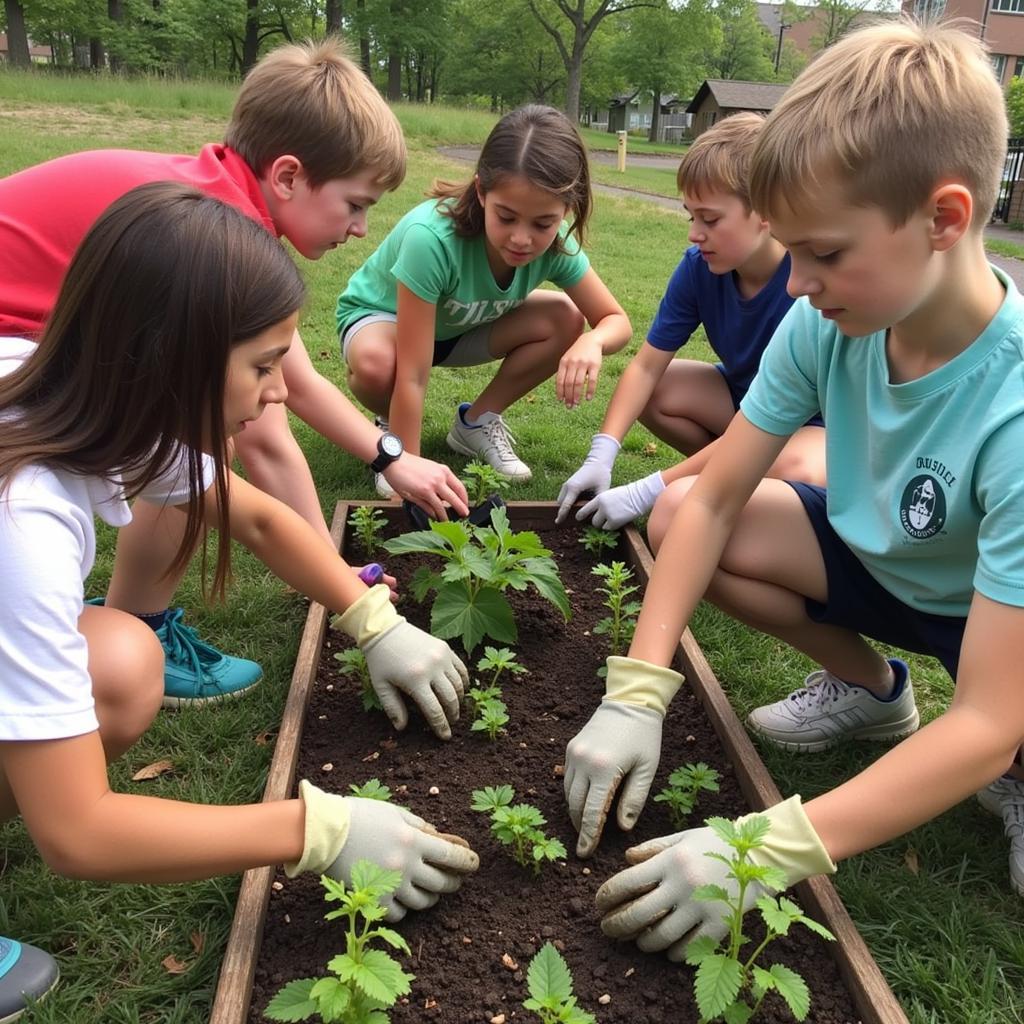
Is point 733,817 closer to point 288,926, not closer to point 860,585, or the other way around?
point 860,585

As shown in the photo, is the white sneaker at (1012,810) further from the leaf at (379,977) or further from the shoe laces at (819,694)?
the leaf at (379,977)

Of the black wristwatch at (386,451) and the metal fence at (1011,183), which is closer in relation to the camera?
the black wristwatch at (386,451)

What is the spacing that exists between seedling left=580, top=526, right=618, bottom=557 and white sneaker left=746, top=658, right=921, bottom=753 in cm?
85

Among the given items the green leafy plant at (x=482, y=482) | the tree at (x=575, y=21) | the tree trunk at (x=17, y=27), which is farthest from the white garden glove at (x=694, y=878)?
the tree trunk at (x=17, y=27)

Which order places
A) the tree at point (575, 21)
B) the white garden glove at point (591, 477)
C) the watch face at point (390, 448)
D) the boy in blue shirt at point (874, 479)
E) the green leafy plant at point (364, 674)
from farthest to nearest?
the tree at point (575, 21) → the white garden glove at point (591, 477) → the watch face at point (390, 448) → the green leafy plant at point (364, 674) → the boy in blue shirt at point (874, 479)

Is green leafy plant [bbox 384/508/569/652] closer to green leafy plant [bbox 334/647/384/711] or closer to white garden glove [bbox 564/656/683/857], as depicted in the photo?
green leafy plant [bbox 334/647/384/711]

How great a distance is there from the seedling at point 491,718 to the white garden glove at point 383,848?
16.9 inches

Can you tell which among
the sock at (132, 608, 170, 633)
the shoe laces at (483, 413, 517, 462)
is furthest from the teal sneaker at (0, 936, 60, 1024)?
the shoe laces at (483, 413, 517, 462)

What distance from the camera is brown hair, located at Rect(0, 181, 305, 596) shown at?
1409 mm

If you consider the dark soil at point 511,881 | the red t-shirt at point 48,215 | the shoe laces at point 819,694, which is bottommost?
the dark soil at point 511,881

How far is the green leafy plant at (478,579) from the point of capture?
2.36 m

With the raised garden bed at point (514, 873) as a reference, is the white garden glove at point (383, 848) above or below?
above

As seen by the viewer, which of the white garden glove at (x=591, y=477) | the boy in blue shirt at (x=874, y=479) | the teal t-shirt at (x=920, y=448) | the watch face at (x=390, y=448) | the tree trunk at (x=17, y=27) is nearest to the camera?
the boy in blue shirt at (x=874, y=479)

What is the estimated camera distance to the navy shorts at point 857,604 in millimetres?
2090
